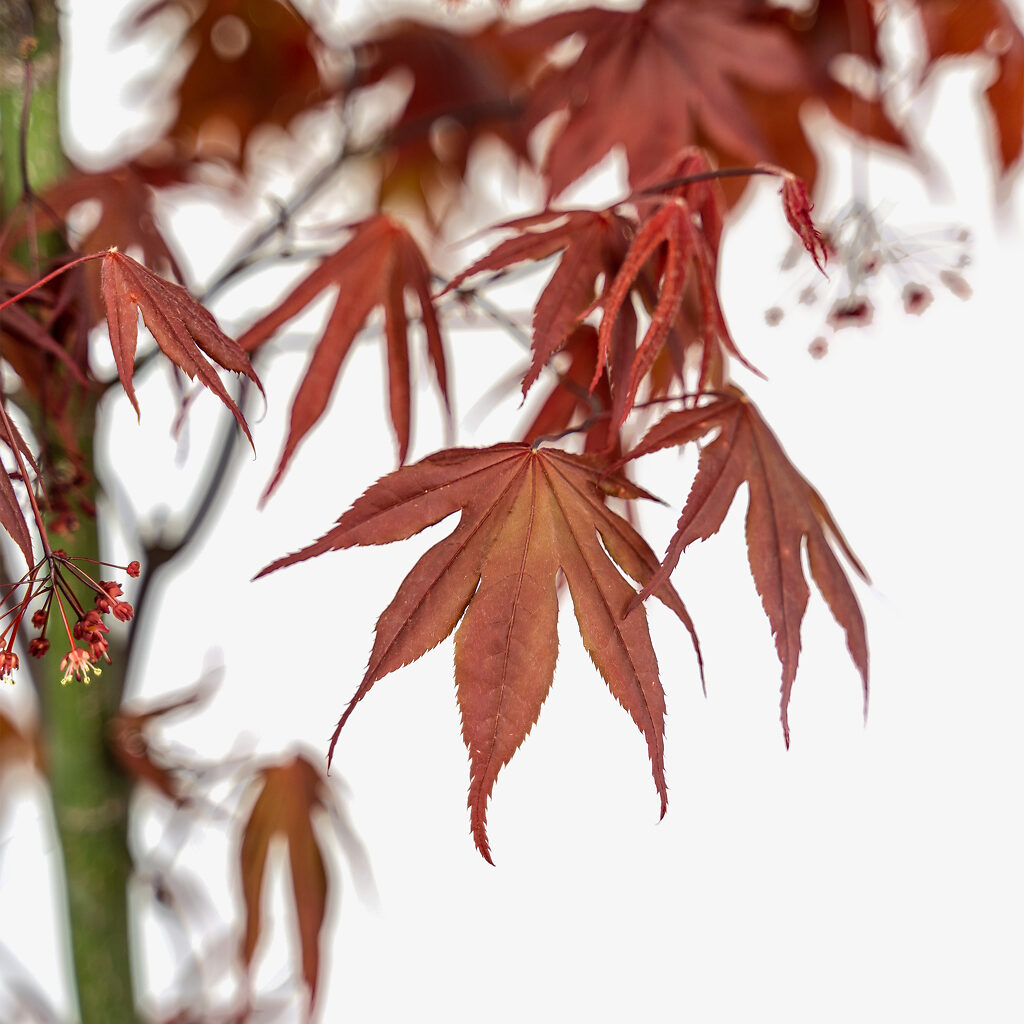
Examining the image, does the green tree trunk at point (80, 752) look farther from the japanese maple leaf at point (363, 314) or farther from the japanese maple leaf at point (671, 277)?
the japanese maple leaf at point (671, 277)

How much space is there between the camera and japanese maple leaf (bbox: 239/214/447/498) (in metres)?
0.45

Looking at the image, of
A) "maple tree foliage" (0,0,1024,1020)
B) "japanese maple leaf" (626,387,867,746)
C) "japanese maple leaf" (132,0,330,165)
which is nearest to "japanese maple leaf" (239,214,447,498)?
"maple tree foliage" (0,0,1024,1020)

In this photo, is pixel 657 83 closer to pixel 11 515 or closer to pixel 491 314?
pixel 491 314

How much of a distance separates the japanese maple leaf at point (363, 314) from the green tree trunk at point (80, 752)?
0.17m

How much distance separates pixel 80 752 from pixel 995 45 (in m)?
0.67

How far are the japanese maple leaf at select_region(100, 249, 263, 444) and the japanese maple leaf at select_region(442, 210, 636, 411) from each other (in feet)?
0.33

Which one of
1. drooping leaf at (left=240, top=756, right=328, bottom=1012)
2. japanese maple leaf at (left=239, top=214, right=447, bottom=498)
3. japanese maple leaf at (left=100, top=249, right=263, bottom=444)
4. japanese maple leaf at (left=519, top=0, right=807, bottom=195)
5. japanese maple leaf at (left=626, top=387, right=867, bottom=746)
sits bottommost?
drooping leaf at (left=240, top=756, right=328, bottom=1012)

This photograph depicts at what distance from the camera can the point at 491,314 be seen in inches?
18.3

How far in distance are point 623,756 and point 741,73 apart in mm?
747

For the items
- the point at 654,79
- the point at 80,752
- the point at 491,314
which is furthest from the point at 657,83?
the point at 80,752

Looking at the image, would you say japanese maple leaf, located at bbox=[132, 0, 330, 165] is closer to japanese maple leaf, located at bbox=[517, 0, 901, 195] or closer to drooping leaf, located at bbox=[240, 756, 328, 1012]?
japanese maple leaf, located at bbox=[517, 0, 901, 195]

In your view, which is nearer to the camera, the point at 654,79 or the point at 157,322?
the point at 157,322

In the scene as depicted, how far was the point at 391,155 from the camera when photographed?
0.82 meters

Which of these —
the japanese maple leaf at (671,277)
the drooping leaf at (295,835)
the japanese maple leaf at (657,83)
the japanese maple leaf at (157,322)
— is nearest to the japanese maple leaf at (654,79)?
the japanese maple leaf at (657,83)
